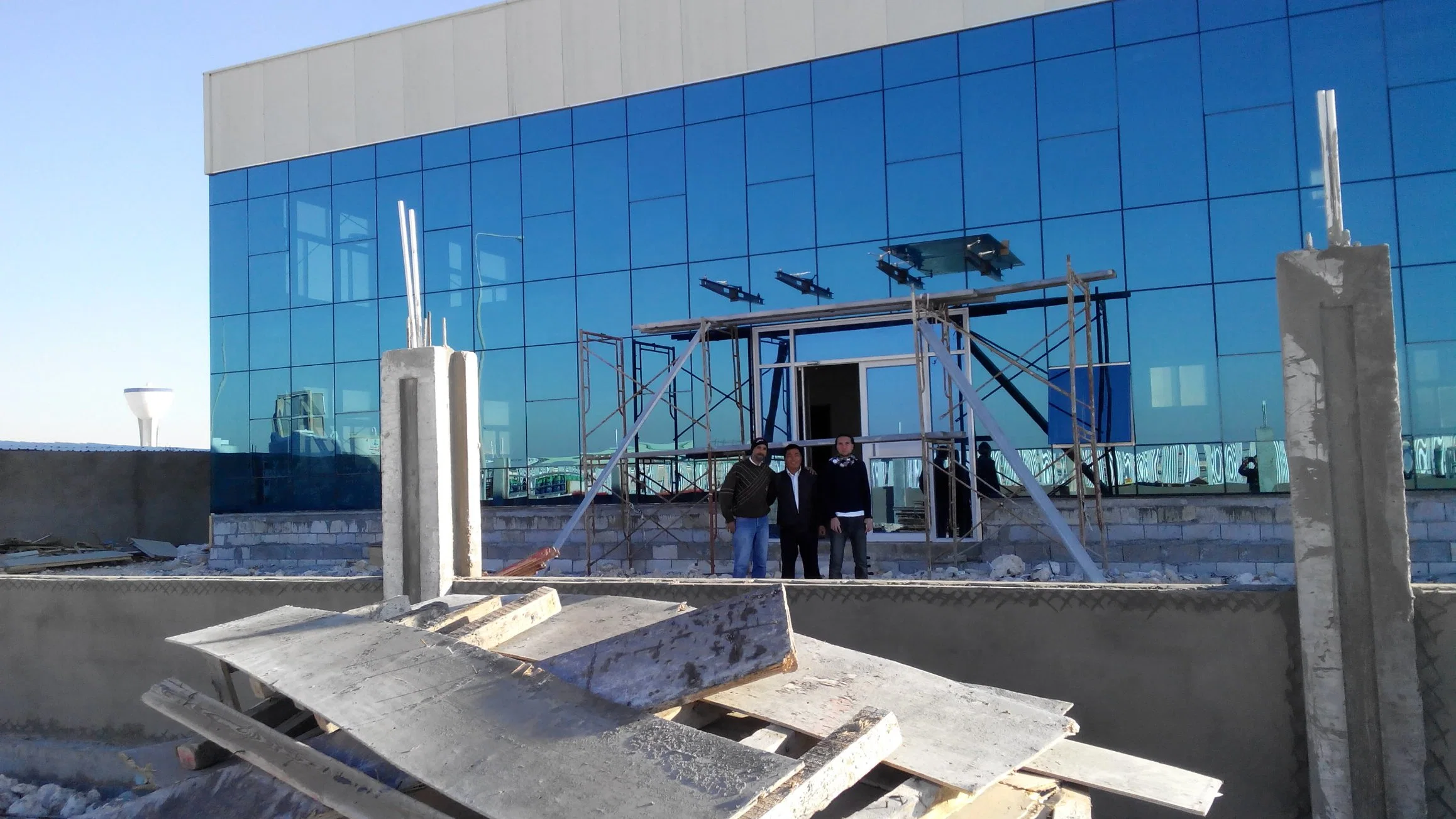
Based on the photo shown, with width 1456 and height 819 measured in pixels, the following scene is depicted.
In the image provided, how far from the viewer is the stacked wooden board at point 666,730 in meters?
3.10

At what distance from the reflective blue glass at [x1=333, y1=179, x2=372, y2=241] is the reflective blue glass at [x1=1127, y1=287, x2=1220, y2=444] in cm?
1287

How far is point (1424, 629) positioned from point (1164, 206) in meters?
10.0

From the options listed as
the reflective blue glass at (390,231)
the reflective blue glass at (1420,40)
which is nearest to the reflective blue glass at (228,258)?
the reflective blue glass at (390,231)

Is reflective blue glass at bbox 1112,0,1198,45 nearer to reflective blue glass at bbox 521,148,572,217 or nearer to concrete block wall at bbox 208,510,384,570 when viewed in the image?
reflective blue glass at bbox 521,148,572,217

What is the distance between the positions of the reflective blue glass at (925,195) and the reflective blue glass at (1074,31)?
6.06 feet

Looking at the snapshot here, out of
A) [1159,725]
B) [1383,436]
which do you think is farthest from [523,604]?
[1383,436]

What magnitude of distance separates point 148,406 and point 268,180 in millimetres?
21113

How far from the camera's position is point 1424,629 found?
393 cm

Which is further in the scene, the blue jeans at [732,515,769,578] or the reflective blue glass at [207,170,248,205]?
the reflective blue glass at [207,170,248,205]

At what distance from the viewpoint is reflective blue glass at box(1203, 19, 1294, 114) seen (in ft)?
40.9

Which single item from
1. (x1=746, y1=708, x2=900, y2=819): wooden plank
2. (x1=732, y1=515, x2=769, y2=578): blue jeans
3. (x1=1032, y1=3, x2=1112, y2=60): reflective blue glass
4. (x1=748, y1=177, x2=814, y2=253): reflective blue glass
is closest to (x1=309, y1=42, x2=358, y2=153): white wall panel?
(x1=748, y1=177, x2=814, y2=253): reflective blue glass

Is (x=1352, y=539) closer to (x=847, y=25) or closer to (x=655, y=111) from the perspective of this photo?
(x=847, y=25)

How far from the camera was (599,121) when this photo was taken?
53.5 feet

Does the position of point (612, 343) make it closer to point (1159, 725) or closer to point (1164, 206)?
point (1164, 206)
